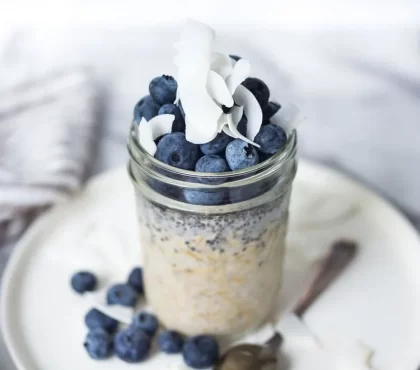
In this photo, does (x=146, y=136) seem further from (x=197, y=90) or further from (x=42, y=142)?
(x=42, y=142)

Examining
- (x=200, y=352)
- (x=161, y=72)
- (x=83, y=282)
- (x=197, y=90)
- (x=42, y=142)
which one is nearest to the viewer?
(x=197, y=90)

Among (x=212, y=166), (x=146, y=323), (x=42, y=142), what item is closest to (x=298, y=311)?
(x=146, y=323)

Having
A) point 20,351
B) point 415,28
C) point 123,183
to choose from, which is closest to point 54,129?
point 123,183

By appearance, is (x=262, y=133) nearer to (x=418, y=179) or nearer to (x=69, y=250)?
(x=69, y=250)

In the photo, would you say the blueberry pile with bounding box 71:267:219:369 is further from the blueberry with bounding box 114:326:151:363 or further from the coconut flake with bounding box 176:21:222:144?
the coconut flake with bounding box 176:21:222:144

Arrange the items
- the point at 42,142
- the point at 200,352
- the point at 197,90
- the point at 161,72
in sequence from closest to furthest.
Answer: the point at 197,90 < the point at 200,352 < the point at 42,142 < the point at 161,72

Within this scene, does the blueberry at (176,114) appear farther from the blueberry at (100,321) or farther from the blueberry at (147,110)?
the blueberry at (100,321)
